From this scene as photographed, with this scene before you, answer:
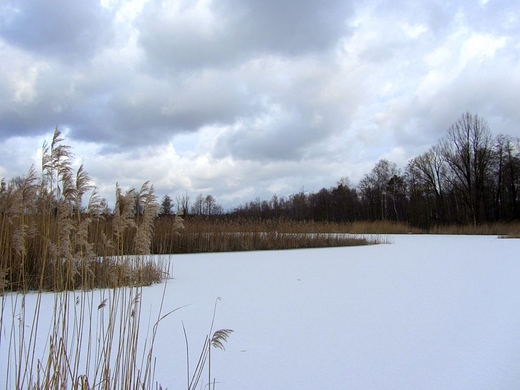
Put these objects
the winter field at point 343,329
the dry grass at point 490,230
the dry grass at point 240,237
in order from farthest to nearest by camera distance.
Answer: the dry grass at point 490,230
the dry grass at point 240,237
the winter field at point 343,329

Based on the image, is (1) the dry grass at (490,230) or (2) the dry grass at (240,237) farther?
(1) the dry grass at (490,230)

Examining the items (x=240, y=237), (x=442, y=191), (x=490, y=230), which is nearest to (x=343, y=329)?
(x=240, y=237)

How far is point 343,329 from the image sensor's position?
2.34m

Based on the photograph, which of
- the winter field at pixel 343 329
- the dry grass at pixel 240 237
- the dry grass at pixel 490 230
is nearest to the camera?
the winter field at pixel 343 329

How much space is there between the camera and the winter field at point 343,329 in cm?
165

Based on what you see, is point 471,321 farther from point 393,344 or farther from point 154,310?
point 154,310

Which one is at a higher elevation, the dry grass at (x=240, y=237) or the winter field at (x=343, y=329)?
the dry grass at (x=240, y=237)

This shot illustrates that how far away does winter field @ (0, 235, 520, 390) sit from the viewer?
165cm

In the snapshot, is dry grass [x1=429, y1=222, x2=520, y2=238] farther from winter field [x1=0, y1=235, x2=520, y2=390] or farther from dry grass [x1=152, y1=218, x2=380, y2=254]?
winter field [x1=0, y1=235, x2=520, y2=390]

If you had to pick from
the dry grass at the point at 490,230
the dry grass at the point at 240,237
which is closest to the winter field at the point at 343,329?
the dry grass at the point at 240,237

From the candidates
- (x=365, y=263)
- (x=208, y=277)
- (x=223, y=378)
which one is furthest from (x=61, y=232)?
(x=365, y=263)

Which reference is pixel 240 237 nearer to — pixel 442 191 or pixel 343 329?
pixel 343 329

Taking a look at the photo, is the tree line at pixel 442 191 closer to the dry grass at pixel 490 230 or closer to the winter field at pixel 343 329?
the dry grass at pixel 490 230

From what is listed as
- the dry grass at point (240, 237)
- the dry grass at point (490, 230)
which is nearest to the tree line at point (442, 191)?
the dry grass at point (490, 230)
